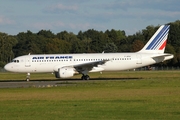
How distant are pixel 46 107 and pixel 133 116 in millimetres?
→ 4837

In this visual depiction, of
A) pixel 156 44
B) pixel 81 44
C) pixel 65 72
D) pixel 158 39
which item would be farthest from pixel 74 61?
pixel 81 44

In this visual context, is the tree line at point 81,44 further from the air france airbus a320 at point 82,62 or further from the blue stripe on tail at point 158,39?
the air france airbus a320 at point 82,62

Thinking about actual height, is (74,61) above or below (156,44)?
below

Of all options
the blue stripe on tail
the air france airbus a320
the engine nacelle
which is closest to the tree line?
the blue stripe on tail

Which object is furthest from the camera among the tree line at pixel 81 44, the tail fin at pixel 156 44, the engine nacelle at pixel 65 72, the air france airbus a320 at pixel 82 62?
the tree line at pixel 81 44

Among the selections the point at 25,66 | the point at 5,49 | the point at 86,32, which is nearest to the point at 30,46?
the point at 5,49

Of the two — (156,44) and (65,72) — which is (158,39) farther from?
(65,72)

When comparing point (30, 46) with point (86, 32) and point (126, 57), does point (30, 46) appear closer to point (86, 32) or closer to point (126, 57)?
point (86, 32)

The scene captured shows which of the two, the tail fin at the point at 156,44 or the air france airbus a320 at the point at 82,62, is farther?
the tail fin at the point at 156,44

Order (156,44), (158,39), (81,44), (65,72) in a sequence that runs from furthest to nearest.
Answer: (81,44)
(158,39)
(156,44)
(65,72)

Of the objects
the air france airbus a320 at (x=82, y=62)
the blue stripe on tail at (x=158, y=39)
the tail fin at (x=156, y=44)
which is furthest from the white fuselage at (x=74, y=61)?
the blue stripe on tail at (x=158, y=39)

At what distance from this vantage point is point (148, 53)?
51.2 meters

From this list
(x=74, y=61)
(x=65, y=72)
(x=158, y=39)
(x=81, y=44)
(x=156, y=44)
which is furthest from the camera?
(x=81, y=44)

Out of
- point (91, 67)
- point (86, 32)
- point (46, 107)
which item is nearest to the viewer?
point (46, 107)
